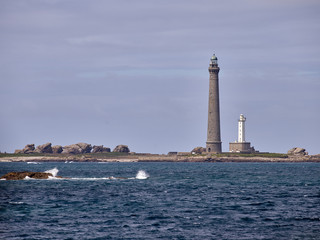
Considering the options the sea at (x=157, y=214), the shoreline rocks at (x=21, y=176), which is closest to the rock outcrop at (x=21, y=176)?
the shoreline rocks at (x=21, y=176)

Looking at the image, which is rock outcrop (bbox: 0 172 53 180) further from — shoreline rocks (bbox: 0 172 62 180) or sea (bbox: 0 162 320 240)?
sea (bbox: 0 162 320 240)

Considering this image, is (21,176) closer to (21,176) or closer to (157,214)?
(21,176)

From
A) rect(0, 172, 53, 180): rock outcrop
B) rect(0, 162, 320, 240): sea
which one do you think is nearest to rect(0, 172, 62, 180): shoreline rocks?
rect(0, 172, 53, 180): rock outcrop

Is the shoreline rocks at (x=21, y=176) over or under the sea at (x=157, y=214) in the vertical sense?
over

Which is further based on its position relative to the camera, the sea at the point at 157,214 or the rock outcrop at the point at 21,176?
the rock outcrop at the point at 21,176

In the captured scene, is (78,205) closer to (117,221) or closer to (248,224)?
(117,221)

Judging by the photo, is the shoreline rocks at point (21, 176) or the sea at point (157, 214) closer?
the sea at point (157, 214)

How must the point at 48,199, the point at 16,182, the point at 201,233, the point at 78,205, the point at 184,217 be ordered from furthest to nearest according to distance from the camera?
1. the point at 16,182
2. the point at 48,199
3. the point at 78,205
4. the point at 184,217
5. the point at 201,233

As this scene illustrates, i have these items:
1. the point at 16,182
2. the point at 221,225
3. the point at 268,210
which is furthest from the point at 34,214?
the point at 16,182

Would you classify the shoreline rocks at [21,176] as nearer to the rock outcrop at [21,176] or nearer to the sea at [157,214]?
the rock outcrop at [21,176]

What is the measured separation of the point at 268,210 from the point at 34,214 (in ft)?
69.4

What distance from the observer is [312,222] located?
4791cm

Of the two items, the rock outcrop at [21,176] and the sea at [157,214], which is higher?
the rock outcrop at [21,176]

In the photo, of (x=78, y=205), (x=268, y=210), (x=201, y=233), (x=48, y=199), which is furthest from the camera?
(x=48, y=199)
